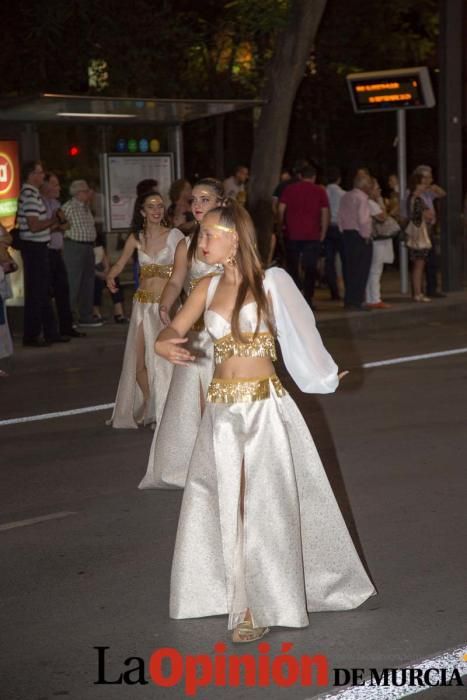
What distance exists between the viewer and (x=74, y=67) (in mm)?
22125

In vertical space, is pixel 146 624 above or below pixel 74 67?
below

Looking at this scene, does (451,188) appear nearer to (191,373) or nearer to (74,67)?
(74,67)

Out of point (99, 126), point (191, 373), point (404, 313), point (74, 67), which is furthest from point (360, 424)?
point (74, 67)

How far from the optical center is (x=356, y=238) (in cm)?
1700

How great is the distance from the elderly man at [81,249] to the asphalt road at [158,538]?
3641 mm

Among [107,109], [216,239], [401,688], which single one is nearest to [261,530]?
[401,688]

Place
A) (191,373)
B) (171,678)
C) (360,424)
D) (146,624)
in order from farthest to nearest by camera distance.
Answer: (360,424), (191,373), (146,624), (171,678)

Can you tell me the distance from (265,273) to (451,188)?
1370cm

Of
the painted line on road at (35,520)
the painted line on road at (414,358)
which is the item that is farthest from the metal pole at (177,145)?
the painted line on road at (35,520)

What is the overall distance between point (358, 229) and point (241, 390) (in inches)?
465

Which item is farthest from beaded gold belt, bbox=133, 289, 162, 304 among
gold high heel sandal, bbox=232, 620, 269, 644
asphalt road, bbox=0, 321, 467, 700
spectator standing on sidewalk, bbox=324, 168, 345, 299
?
spectator standing on sidewalk, bbox=324, 168, 345, 299

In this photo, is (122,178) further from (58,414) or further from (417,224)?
(58,414)

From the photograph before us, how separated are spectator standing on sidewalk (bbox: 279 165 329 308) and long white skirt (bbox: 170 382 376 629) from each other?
11.5 metres

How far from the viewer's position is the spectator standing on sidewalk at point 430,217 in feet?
57.1
